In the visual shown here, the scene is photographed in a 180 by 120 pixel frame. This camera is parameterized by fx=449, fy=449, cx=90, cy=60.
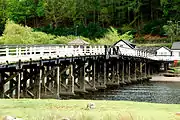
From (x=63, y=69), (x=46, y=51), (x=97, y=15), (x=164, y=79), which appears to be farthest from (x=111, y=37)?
(x=46, y=51)

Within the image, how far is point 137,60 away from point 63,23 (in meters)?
75.0

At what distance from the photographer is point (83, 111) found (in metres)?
20.9

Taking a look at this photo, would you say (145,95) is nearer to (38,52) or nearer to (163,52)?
(38,52)

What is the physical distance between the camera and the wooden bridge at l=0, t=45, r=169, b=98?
33312 mm

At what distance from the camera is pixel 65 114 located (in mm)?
20297

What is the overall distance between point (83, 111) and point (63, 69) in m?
24.2

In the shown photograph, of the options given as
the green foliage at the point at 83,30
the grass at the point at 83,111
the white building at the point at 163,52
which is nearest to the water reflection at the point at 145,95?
the grass at the point at 83,111

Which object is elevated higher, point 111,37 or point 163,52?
point 111,37

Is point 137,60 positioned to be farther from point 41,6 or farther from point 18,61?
point 41,6

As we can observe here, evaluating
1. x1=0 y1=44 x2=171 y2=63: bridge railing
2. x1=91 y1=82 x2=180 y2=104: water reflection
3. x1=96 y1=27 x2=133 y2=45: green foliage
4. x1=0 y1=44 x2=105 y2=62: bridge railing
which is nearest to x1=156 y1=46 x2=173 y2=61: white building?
x1=96 y1=27 x2=133 y2=45: green foliage

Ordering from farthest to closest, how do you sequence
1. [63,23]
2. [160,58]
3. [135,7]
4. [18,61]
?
[63,23] < [135,7] < [160,58] < [18,61]

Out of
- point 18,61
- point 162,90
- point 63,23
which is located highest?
point 63,23

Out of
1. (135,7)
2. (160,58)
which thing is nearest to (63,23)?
(135,7)

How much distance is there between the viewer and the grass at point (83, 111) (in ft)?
64.8
